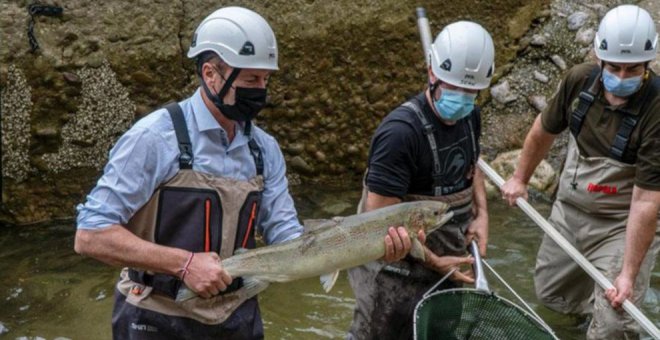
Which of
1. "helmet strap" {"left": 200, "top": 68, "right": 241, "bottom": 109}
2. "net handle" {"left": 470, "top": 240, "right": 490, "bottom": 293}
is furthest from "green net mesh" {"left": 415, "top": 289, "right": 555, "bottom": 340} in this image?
"helmet strap" {"left": 200, "top": 68, "right": 241, "bottom": 109}

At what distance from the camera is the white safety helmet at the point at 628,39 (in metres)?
5.00

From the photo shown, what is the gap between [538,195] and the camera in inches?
336

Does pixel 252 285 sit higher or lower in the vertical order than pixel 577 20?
higher

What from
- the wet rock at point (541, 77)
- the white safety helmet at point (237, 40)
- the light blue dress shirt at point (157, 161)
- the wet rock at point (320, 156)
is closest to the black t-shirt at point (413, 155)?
the light blue dress shirt at point (157, 161)

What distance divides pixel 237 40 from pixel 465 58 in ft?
4.49

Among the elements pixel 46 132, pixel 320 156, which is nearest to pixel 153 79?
pixel 46 132

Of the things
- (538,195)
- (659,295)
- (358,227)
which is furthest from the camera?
(538,195)

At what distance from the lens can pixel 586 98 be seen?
5.28 m

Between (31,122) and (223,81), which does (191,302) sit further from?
(31,122)

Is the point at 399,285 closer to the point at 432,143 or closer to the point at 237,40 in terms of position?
the point at 432,143

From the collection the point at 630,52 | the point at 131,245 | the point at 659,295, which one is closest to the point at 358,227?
the point at 131,245

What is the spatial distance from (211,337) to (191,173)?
70 centimetres

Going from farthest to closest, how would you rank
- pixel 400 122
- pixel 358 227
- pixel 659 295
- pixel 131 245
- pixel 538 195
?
pixel 538 195
pixel 659 295
pixel 400 122
pixel 358 227
pixel 131 245

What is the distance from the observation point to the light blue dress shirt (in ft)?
10.2
